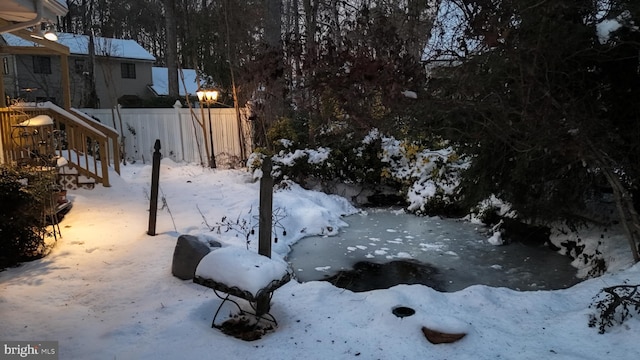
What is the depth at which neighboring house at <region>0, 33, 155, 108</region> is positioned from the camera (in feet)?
60.6

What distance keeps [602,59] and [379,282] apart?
328 cm

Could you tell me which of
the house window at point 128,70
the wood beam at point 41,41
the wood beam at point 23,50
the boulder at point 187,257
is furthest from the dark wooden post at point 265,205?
the house window at point 128,70

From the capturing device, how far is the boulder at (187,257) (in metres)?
4.34

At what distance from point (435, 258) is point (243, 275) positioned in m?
3.93

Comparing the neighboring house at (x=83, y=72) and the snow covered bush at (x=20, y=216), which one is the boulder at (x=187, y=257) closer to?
the snow covered bush at (x=20, y=216)

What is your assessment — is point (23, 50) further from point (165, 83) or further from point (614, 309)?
point (165, 83)

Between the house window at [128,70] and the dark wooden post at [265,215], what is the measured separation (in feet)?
73.0

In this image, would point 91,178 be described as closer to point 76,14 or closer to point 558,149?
point 558,149

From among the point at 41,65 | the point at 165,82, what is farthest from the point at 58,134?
the point at 165,82

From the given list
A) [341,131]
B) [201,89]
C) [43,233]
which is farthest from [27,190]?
[201,89]

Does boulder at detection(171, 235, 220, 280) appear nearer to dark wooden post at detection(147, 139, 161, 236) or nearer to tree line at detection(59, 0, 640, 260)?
dark wooden post at detection(147, 139, 161, 236)

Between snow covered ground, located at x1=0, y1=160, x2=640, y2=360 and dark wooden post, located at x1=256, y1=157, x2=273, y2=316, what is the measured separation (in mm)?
212

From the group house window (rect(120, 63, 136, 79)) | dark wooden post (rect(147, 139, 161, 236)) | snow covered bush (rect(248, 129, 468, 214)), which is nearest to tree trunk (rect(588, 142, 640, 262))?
dark wooden post (rect(147, 139, 161, 236))

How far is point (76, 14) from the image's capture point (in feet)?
78.5
